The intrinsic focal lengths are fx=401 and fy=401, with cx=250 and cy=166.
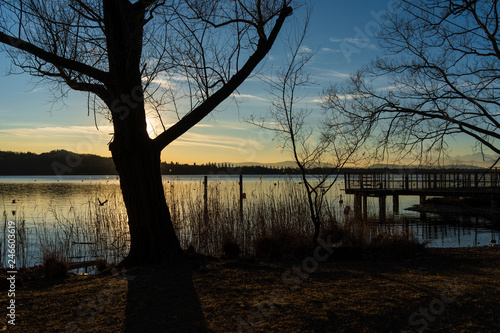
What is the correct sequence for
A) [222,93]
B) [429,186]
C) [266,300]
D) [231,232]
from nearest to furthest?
[266,300], [222,93], [231,232], [429,186]

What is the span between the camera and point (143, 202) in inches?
243

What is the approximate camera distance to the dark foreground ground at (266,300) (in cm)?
356

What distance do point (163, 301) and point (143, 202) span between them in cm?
227

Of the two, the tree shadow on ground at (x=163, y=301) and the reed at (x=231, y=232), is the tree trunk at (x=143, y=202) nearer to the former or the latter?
the tree shadow on ground at (x=163, y=301)

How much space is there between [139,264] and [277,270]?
6.91 ft

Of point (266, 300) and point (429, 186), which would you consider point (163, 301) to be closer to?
point (266, 300)

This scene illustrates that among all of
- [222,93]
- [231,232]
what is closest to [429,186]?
[231,232]

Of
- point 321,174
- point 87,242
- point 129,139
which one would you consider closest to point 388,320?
point 129,139

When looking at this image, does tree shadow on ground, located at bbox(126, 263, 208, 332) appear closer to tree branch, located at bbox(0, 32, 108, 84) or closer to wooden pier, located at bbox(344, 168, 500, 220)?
tree branch, located at bbox(0, 32, 108, 84)

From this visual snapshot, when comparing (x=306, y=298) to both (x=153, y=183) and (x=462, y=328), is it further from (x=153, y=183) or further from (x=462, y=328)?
(x=153, y=183)

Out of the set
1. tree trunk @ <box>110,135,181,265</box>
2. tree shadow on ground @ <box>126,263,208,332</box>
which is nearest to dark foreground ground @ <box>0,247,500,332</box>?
tree shadow on ground @ <box>126,263,208,332</box>

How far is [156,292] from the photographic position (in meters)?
4.55

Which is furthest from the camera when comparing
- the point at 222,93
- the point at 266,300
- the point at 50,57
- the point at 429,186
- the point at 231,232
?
the point at 429,186

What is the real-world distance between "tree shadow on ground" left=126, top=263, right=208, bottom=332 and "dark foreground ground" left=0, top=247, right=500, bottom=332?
1 centimetres
